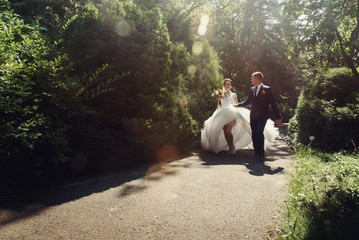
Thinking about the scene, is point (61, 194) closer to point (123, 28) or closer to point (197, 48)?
point (123, 28)

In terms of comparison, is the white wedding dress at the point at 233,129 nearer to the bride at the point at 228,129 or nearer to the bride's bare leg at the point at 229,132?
the bride at the point at 228,129

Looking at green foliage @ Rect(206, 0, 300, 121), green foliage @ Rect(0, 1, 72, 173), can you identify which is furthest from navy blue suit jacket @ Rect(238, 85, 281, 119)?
green foliage @ Rect(206, 0, 300, 121)

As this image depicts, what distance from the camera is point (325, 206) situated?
3.36 meters

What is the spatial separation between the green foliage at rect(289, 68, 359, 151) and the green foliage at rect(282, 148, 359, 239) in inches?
122

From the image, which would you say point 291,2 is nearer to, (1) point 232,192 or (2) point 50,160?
(1) point 232,192

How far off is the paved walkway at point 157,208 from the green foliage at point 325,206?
0.28 metres

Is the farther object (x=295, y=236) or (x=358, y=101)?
(x=358, y=101)

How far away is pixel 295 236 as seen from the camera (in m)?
2.83

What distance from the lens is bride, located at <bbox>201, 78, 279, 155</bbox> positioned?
7.97 metres

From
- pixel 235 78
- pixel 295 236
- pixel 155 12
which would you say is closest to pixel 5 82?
pixel 295 236

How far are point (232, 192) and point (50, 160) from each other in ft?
10.8

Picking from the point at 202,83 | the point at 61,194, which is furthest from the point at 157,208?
the point at 202,83

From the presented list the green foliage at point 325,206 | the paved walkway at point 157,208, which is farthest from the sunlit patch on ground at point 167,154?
the green foliage at point 325,206

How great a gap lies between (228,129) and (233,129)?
65 cm
